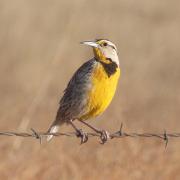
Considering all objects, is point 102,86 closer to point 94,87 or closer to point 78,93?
point 94,87

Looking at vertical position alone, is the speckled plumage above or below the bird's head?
below

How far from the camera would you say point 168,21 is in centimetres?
1609

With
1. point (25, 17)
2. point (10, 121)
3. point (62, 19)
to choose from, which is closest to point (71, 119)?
point (10, 121)

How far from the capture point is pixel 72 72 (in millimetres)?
12336

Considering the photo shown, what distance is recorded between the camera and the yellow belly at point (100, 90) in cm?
695

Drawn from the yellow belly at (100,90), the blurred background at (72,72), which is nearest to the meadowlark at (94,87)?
the yellow belly at (100,90)

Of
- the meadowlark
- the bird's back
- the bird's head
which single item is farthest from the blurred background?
the bird's head

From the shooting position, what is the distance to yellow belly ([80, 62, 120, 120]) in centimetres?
695

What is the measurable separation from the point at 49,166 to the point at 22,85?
15.6 ft

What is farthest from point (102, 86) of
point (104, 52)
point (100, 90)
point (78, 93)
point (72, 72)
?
point (72, 72)

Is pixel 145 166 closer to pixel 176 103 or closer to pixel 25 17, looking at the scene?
pixel 176 103

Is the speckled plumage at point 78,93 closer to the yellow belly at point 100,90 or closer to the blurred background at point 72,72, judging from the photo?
the yellow belly at point 100,90

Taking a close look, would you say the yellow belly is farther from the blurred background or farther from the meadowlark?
the blurred background

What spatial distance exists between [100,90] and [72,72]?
5.39 m
